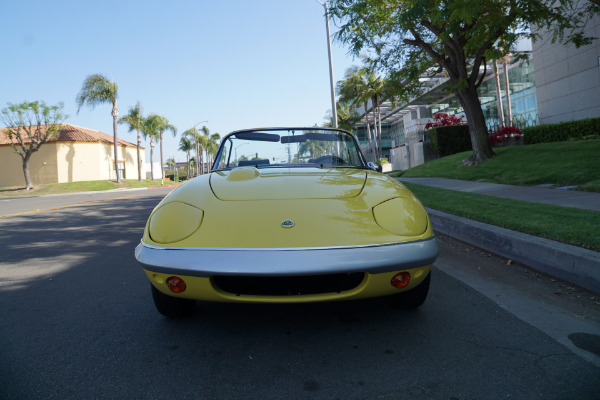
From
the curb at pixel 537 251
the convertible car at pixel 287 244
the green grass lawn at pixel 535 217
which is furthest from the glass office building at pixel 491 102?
the convertible car at pixel 287 244

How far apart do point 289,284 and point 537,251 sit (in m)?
2.83

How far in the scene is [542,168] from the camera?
35.6 ft

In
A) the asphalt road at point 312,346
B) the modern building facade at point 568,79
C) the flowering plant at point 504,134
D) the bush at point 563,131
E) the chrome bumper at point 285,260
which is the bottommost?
the asphalt road at point 312,346

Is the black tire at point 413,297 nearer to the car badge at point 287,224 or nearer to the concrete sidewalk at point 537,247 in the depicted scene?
the car badge at point 287,224

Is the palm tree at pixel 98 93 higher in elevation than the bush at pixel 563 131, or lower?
higher

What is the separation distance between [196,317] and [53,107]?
38.0m

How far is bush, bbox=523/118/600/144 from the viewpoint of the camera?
→ 15633 millimetres

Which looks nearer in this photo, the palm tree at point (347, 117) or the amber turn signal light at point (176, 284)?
the amber turn signal light at point (176, 284)

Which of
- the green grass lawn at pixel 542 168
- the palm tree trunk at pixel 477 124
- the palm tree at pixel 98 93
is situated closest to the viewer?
the green grass lawn at pixel 542 168

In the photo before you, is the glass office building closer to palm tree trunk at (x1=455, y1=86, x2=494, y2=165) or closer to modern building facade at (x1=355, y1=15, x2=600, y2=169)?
modern building facade at (x1=355, y1=15, x2=600, y2=169)

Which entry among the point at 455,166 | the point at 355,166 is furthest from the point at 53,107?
the point at 355,166

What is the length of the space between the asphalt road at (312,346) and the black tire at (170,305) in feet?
0.25

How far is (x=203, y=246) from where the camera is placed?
2135 mm

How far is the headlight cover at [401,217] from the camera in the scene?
2.29 metres
